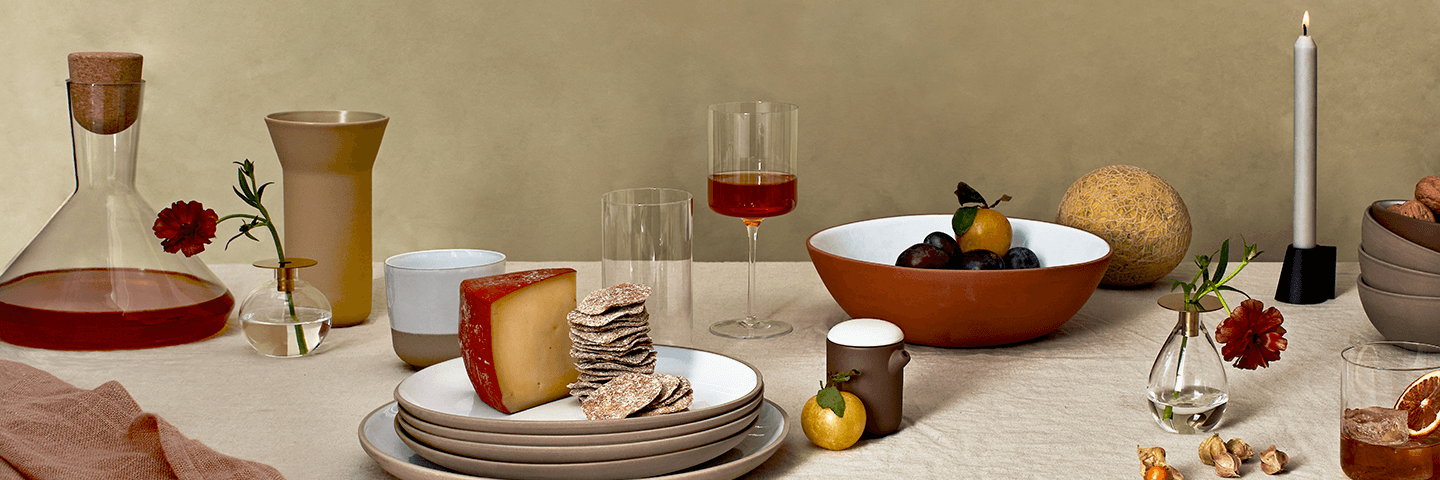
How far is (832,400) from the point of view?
0.84 m

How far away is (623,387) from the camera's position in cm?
79

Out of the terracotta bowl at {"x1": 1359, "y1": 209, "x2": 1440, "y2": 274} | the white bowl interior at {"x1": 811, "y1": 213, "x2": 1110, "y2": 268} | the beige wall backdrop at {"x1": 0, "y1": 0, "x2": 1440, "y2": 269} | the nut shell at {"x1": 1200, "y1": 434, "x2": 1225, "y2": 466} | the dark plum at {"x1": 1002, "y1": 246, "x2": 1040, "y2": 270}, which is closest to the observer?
the nut shell at {"x1": 1200, "y1": 434, "x2": 1225, "y2": 466}

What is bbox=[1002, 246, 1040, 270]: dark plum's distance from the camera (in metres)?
1.14

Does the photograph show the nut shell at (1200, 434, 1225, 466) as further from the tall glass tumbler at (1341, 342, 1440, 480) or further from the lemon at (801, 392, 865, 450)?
the lemon at (801, 392, 865, 450)

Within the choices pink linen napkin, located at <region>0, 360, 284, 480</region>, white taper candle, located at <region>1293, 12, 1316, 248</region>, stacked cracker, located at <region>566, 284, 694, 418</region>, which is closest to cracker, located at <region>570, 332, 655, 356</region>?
stacked cracker, located at <region>566, 284, 694, 418</region>

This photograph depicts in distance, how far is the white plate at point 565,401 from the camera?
2.39ft

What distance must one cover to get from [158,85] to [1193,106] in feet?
5.00

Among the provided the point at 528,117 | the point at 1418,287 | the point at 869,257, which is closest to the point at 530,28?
the point at 528,117

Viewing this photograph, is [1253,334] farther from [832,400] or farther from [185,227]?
[185,227]

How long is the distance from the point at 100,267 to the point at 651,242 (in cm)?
54

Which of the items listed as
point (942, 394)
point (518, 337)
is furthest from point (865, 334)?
point (518, 337)

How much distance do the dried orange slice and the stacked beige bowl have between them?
0.35 meters

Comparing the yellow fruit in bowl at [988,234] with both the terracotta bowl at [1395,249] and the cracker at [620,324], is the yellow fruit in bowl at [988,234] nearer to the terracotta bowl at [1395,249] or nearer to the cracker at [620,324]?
the terracotta bowl at [1395,249]

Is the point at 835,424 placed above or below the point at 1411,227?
below
